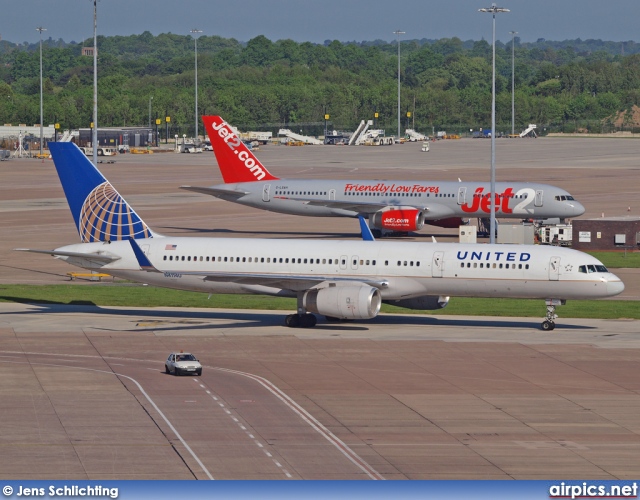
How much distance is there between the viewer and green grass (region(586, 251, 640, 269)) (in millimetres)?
82044

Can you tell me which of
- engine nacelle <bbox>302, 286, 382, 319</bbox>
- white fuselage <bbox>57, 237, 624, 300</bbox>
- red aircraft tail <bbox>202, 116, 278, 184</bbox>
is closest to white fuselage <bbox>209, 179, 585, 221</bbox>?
red aircraft tail <bbox>202, 116, 278, 184</bbox>

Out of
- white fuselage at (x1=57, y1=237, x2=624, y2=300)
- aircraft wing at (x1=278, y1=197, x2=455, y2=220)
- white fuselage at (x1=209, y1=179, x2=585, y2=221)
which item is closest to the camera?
white fuselage at (x1=57, y1=237, x2=624, y2=300)

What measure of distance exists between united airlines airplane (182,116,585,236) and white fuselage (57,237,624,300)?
3423cm

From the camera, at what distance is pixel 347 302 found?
182ft

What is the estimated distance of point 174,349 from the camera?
174 ft

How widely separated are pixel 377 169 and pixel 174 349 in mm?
124773

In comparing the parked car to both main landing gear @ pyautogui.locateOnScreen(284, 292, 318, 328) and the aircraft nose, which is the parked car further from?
the aircraft nose

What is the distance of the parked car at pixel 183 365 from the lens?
46.8m

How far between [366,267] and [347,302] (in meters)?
3.04

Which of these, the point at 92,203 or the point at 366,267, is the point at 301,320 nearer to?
the point at 366,267

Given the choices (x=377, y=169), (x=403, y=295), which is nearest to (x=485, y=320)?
(x=403, y=295)

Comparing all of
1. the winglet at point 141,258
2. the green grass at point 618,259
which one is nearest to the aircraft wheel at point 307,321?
the winglet at point 141,258

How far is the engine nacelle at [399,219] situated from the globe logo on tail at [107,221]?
110 ft

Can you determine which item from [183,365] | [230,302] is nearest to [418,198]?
[230,302]
